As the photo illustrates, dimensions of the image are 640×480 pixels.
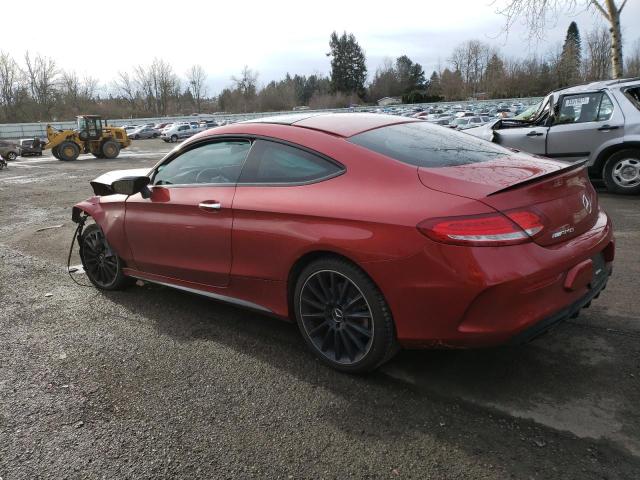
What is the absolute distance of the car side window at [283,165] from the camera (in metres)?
3.11

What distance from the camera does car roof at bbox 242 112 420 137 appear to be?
333cm

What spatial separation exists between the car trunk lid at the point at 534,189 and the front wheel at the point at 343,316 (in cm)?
68

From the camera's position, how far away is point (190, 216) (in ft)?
12.2

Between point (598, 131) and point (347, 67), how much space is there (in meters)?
105

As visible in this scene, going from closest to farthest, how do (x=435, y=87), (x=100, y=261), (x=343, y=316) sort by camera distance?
(x=343, y=316)
(x=100, y=261)
(x=435, y=87)

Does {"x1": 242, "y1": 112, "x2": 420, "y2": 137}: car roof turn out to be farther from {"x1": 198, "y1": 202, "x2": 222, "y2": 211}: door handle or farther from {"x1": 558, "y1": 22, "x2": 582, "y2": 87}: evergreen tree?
{"x1": 558, "y1": 22, "x2": 582, "y2": 87}: evergreen tree

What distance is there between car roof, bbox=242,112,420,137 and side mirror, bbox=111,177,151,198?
1.05m

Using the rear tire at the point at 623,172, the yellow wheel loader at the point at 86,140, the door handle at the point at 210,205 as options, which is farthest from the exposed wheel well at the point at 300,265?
the yellow wheel loader at the point at 86,140

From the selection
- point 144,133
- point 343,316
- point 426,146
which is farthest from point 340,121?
point 144,133

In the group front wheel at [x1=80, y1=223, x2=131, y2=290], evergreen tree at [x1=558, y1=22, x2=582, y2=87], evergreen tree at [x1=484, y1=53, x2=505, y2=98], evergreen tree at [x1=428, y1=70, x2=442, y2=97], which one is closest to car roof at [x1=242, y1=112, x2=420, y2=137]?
front wheel at [x1=80, y1=223, x2=131, y2=290]

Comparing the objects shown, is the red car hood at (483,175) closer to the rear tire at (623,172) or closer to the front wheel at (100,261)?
the front wheel at (100,261)

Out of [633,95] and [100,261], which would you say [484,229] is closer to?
[100,261]

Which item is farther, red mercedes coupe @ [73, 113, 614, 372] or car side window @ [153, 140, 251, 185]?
car side window @ [153, 140, 251, 185]

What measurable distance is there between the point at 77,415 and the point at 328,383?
4.59 feet
